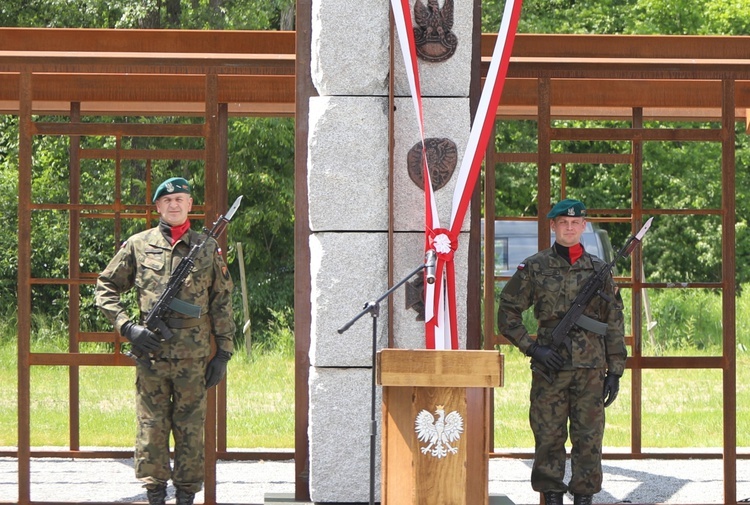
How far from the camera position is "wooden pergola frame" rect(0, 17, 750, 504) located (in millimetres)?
7832

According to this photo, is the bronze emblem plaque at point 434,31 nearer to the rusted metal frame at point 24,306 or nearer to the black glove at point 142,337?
the black glove at point 142,337

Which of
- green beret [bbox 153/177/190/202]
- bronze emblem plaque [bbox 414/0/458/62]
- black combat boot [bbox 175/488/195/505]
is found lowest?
black combat boot [bbox 175/488/195/505]

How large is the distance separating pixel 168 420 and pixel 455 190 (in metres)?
1.96

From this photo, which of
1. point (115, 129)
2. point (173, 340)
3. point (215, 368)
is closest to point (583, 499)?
point (215, 368)

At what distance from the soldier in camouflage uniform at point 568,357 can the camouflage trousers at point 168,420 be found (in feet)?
5.89

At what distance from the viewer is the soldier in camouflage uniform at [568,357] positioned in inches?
295

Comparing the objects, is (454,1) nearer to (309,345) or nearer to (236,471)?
(309,345)

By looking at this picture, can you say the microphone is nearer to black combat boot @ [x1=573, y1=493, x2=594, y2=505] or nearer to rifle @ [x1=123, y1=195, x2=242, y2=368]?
rifle @ [x1=123, y1=195, x2=242, y2=368]

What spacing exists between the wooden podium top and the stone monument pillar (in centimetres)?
109

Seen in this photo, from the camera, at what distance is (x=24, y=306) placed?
7820 millimetres

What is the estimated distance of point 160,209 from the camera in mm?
7395

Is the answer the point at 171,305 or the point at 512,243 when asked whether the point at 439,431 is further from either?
the point at 512,243

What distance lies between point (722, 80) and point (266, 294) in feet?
49.4

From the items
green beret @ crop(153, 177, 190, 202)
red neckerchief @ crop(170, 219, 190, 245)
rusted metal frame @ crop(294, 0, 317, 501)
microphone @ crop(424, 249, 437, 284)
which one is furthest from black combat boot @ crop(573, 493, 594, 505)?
green beret @ crop(153, 177, 190, 202)
